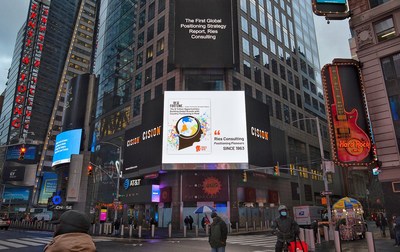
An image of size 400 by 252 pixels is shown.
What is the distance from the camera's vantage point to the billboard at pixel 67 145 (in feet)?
226

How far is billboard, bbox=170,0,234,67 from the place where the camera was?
4572 centimetres

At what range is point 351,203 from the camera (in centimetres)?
2283

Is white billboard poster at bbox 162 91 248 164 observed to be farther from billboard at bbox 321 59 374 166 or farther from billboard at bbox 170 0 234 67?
billboard at bbox 321 59 374 166

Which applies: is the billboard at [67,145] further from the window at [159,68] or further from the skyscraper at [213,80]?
the window at [159,68]

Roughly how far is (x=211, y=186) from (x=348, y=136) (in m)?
23.2

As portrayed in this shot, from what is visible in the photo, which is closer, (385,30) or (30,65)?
(385,30)

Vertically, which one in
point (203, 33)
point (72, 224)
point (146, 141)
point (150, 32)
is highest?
point (150, 32)

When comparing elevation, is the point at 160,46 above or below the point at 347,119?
above

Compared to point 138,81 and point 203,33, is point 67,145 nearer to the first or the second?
point 138,81

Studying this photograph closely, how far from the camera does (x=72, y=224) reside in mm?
3051

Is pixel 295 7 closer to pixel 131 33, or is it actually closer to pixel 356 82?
pixel 131 33

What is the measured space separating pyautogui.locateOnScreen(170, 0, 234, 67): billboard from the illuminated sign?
86.3 meters

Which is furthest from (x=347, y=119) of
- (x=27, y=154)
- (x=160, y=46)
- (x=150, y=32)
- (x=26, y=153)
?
(x=26, y=153)

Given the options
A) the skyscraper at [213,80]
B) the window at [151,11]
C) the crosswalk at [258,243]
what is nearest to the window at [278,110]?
the skyscraper at [213,80]
